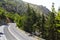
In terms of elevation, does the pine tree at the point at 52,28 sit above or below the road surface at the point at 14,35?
above

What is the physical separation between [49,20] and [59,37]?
5.62 meters

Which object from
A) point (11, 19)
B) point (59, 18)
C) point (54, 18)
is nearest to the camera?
point (59, 18)

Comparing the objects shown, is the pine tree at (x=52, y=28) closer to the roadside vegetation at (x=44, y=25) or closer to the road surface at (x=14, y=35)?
the roadside vegetation at (x=44, y=25)

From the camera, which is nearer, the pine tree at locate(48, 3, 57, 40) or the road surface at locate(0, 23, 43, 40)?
the road surface at locate(0, 23, 43, 40)

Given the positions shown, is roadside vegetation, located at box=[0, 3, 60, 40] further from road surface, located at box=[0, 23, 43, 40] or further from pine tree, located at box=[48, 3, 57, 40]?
road surface, located at box=[0, 23, 43, 40]

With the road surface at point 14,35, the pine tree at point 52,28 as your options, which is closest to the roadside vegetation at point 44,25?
the pine tree at point 52,28

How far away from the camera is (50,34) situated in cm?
5912

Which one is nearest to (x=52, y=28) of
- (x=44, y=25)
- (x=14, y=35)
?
(x=44, y=25)

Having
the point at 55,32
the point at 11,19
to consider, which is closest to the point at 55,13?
the point at 55,32

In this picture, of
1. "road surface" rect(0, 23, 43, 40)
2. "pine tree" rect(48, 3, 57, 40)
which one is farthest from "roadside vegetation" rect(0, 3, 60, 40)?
"road surface" rect(0, 23, 43, 40)

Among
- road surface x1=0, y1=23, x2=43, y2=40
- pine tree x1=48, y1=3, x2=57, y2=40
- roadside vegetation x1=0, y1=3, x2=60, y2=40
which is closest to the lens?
road surface x1=0, y1=23, x2=43, y2=40

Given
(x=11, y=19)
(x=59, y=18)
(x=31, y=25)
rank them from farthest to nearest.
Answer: (x=11, y=19)
(x=31, y=25)
(x=59, y=18)

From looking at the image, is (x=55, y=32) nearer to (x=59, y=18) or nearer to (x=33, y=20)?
(x=59, y=18)

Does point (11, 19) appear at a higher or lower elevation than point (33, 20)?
lower
